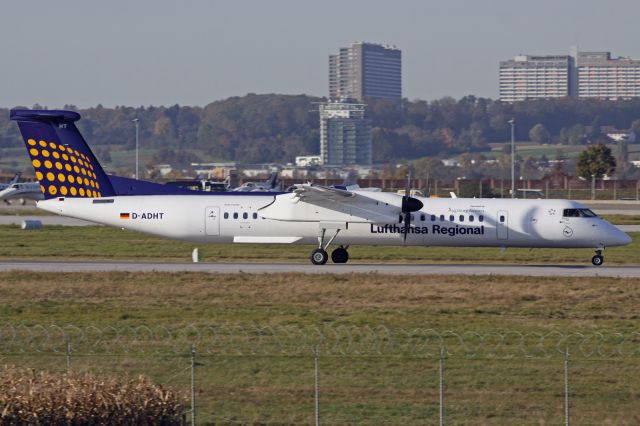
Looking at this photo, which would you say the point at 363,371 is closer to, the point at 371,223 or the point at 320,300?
Result: the point at 320,300

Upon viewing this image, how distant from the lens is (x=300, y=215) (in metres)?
37.2

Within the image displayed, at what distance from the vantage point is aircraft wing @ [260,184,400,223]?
36.7m

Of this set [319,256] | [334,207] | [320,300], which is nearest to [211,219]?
[319,256]

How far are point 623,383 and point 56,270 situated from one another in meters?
23.0

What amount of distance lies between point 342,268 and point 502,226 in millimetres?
5865

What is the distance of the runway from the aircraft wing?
1764mm

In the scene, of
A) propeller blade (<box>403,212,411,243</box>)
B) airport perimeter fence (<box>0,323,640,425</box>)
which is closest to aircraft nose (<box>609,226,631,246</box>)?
propeller blade (<box>403,212,411,243</box>)

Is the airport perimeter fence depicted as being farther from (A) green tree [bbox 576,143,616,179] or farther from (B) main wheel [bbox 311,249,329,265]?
(A) green tree [bbox 576,143,616,179]

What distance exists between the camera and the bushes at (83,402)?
13.7m

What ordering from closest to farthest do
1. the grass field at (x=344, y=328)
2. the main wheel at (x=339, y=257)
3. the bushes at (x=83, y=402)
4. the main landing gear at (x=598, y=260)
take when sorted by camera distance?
the bushes at (x=83, y=402) < the grass field at (x=344, y=328) < the main landing gear at (x=598, y=260) < the main wheel at (x=339, y=257)

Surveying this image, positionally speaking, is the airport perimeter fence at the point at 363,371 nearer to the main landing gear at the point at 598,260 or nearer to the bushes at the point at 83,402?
the bushes at the point at 83,402

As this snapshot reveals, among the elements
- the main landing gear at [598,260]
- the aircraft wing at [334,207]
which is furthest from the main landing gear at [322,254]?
the main landing gear at [598,260]

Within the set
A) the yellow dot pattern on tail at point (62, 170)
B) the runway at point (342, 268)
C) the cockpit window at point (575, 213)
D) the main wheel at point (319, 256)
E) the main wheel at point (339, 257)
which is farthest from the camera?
the main wheel at point (339, 257)

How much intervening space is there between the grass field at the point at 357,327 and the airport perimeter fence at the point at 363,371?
47mm
